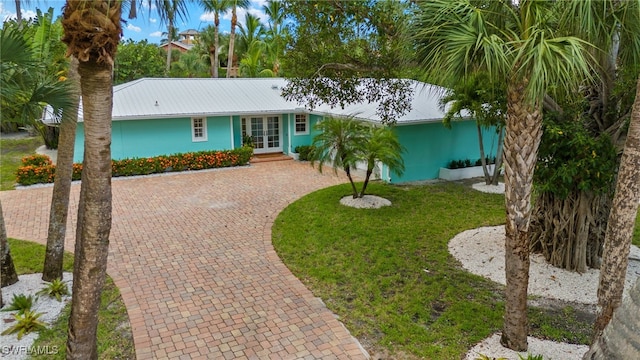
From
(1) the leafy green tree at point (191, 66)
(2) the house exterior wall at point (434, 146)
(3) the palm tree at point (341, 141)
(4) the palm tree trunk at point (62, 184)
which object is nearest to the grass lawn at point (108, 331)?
(4) the palm tree trunk at point (62, 184)

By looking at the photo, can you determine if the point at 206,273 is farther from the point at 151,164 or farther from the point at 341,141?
the point at 151,164

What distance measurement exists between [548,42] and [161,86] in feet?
64.2

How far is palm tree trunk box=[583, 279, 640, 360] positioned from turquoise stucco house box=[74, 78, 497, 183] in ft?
42.0

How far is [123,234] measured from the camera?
10984 mm

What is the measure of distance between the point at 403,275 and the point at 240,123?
48.8 ft

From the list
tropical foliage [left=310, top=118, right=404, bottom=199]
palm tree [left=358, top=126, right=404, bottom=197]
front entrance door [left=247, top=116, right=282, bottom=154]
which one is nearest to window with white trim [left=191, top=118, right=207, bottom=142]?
front entrance door [left=247, top=116, right=282, bottom=154]

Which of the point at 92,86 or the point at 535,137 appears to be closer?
the point at 92,86

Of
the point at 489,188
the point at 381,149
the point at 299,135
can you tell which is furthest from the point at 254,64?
the point at 381,149

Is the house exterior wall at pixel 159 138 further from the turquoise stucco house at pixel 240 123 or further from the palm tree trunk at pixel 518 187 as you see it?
the palm tree trunk at pixel 518 187

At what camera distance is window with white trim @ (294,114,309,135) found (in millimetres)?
Result: 21888

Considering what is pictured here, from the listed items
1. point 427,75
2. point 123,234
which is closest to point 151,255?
point 123,234

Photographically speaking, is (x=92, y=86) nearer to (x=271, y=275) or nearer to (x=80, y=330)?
(x=80, y=330)

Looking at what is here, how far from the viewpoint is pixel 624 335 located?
2.71 meters
